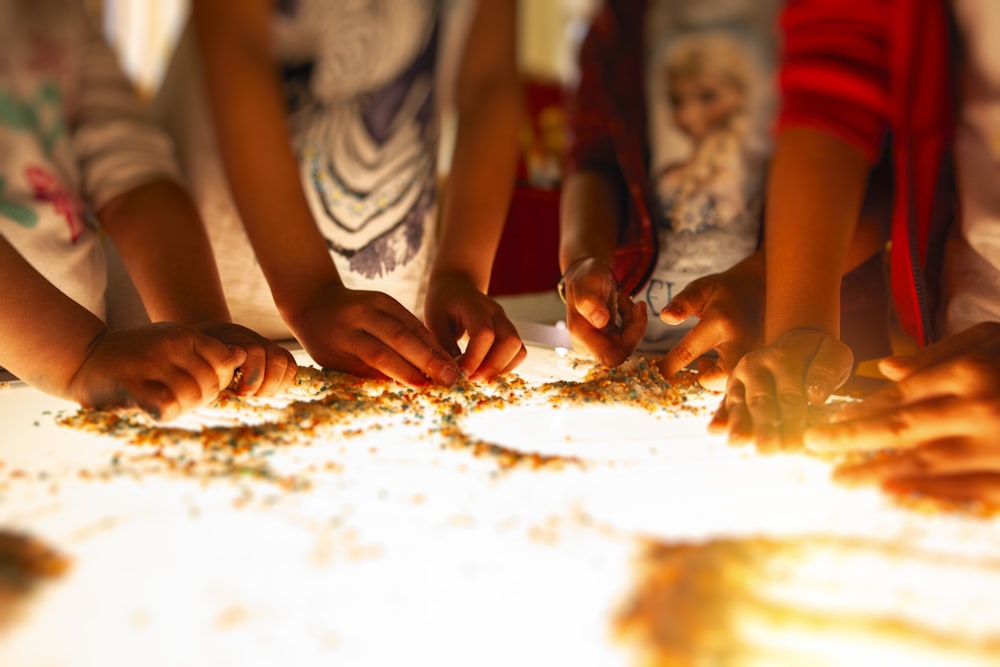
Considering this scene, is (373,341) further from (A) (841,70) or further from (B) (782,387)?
(A) (841,70)

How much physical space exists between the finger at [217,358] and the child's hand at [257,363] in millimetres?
22

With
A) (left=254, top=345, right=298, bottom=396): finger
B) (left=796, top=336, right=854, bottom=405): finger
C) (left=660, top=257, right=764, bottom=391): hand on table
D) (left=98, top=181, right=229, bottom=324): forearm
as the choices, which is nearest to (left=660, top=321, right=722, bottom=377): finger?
(left=660, top=257, right=764, bottom=391): hand on table

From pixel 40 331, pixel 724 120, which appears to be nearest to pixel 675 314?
pixel 724 120

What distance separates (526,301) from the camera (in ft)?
2.94

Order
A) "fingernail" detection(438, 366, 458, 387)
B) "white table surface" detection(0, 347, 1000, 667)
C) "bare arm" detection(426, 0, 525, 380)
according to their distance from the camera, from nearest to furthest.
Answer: "white table surface" detection(0, 347, 1000, 667) → "fingernail" detection(438, 366, 458, 387) → "bare arm" detection(426, 0, 525, 380)

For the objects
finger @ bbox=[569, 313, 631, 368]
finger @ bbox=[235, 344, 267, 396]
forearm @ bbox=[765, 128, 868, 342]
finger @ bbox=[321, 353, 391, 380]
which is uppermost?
forearm @ bbox=[765, 128, 868, 342]

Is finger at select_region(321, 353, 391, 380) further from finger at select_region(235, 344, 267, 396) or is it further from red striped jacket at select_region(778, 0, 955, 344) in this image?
red striped jacket at select_region(778, 0, 955, 344)

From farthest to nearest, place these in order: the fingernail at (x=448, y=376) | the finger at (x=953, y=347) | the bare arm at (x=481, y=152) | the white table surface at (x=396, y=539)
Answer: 1. the bare arm at (x=481, y=152)
2. the fingernail at (x=448, y=376)
3. the finger at (x=953, y=347)
4. the white table surface at (x=396, y=539)

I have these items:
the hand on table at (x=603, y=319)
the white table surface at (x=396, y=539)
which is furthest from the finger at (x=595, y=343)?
the white table surface at (x=396, y=539)

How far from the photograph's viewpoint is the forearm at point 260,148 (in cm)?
67

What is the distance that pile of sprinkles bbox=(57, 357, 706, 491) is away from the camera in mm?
431

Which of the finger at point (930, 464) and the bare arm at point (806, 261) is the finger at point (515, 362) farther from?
the finger at point (930, 464)

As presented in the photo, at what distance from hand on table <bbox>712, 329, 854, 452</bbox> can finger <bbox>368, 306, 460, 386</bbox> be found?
0.23 meters

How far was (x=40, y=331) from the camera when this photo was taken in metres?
0.55
